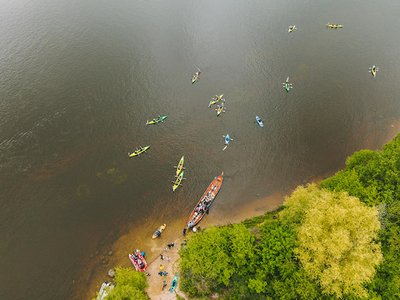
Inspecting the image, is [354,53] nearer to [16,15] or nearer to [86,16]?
[86,16]

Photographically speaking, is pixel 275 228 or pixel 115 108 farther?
pixel 115 108

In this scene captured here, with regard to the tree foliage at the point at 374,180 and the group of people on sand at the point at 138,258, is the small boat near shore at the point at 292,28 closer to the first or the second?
the tree foliage at the point at 374,180

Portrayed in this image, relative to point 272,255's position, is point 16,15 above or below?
above

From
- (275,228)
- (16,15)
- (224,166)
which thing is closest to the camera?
(275,228)

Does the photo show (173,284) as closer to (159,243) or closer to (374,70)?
(159,243)

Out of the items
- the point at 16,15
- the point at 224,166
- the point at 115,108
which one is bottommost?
the point at 224,166

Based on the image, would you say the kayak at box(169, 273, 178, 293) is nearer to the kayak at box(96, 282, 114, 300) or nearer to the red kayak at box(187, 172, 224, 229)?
the kayak at box(96, 282, 114, 300)

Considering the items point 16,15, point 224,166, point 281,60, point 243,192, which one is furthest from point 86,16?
point 243,192

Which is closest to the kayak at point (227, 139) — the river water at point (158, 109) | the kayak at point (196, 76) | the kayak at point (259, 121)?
the river water at point (158, 109)
